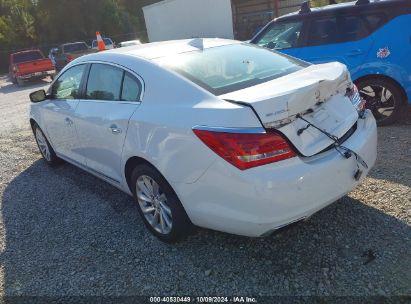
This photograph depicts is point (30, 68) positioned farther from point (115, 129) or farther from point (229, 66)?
point (229, 66)

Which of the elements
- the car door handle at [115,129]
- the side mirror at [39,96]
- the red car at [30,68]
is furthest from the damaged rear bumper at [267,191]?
the red car at [30,68]

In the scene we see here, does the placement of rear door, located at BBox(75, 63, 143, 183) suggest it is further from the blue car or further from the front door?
the blue car

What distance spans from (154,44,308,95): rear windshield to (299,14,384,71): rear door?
2.17 meters

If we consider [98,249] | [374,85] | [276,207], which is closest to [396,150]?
[374,85]

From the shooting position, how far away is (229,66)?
331 centimetres

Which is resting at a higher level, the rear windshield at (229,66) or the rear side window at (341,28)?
the rear windshield at (229,66)

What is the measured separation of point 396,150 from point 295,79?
2.34 meters

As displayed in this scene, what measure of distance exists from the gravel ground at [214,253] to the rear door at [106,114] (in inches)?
21.8

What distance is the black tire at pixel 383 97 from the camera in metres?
5.32

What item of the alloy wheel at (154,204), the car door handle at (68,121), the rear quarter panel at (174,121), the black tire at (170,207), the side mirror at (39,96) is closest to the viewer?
the rear quarter panel at (174,121)

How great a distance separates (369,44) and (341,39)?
408mm

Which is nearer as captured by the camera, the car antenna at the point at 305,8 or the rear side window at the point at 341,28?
the rear side window at the point at 341,28

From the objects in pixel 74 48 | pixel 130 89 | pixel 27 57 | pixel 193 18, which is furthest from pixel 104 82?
pixel 74 48

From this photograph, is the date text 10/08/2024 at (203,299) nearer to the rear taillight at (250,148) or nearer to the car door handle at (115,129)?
the rear taillight at (250,148)
